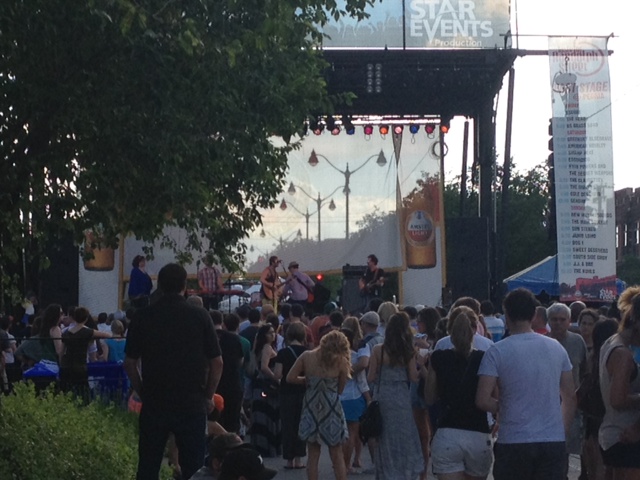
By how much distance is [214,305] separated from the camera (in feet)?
84.8

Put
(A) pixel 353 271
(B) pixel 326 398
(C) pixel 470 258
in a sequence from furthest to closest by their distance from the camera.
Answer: (C) pixel 470 258, (A) pixel 353 271, (B) pixel 326 398

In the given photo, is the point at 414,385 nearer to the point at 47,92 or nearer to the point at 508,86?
the point at 47,92

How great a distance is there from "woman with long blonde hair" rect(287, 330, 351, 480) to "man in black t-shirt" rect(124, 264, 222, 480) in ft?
11.9

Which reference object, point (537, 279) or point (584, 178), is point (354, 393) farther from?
point (537, 279)

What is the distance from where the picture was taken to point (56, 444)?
9.76 meters

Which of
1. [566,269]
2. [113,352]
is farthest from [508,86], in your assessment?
[113,352]

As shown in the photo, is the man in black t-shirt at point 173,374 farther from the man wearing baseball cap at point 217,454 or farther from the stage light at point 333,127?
the stage light at point 333,127

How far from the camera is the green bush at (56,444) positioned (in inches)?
368

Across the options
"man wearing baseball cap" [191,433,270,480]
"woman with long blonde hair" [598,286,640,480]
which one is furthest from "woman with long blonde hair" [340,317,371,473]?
"man wearing baseball cap" [191,433,270,480]

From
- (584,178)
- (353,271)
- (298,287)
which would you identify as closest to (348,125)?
(353,271)

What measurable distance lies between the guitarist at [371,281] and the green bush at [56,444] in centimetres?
1388

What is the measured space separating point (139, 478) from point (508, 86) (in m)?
19.4

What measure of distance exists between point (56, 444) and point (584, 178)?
47.0ft

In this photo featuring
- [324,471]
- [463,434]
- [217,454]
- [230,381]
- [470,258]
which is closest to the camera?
[217,454]
